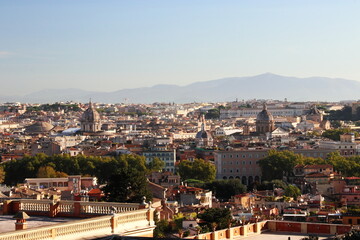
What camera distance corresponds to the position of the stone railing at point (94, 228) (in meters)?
11.1

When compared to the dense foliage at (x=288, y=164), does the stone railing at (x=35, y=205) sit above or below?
above

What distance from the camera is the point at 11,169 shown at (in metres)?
57.8

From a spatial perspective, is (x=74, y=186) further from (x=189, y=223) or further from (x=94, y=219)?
(x=94, y=219)

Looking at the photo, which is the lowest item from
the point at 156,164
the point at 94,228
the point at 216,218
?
the point at 156,164

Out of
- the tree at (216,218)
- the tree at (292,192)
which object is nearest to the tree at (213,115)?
the tree at (292,192)

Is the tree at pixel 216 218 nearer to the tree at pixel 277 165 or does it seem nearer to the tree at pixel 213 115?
the tree at pixel 277 165

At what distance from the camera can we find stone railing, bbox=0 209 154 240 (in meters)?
11.1

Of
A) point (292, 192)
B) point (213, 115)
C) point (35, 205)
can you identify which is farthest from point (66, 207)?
point (213, 115)

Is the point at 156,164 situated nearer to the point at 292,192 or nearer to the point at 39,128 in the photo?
the point at 292,192

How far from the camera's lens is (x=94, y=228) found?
11.8 meters

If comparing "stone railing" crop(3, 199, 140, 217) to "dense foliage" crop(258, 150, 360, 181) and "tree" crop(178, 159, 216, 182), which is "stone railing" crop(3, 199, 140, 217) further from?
"tree" crop(178, 159, 216, 182)

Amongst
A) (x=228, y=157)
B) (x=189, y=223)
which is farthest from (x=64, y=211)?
(x=228, y=157)

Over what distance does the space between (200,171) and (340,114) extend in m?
96.8

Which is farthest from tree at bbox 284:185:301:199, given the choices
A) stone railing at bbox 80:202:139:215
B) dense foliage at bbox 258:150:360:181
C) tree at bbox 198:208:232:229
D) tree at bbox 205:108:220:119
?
tree at bbox 205:108:220:119
